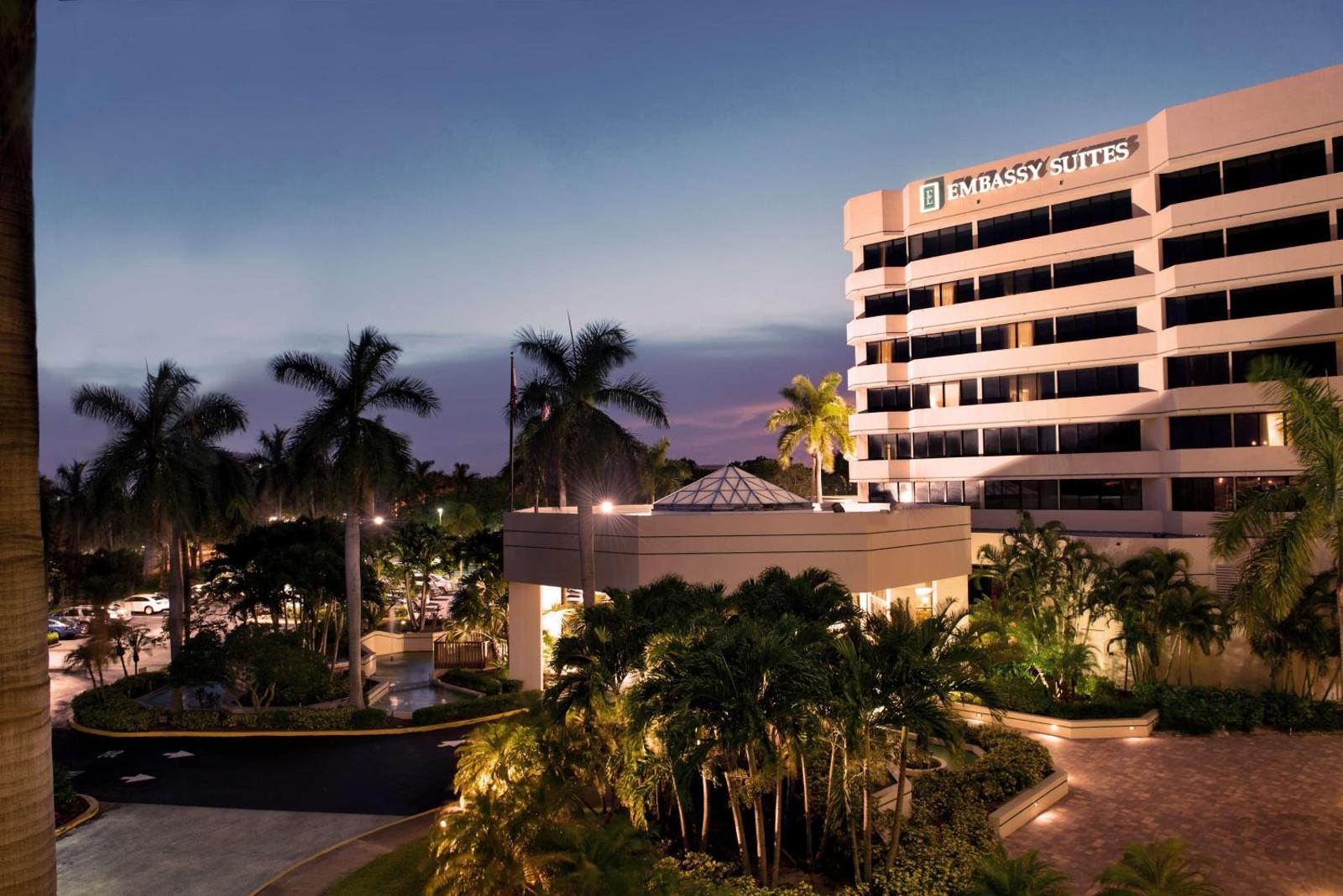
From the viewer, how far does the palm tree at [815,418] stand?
55.9m

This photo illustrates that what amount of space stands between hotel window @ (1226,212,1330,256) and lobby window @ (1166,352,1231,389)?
4.63 metres

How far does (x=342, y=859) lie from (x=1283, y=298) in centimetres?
4075

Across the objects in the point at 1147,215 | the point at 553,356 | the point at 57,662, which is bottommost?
the point at 57,662

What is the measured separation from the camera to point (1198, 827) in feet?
58.9

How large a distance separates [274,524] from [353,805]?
753 inches

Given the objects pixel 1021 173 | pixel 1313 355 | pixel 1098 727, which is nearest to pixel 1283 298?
pixel 1313 355

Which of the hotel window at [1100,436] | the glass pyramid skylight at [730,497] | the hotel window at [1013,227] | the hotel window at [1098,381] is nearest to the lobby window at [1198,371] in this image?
the hotel window at [1098,381]

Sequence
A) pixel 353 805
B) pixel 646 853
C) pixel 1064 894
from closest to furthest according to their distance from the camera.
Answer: pixel 1064 894 < pixel 646 853 < pixel 353 805

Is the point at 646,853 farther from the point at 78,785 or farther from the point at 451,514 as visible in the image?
the point at 451,514

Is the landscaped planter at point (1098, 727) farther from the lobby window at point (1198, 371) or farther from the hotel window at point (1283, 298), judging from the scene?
the hotel window at point (1283, 298)

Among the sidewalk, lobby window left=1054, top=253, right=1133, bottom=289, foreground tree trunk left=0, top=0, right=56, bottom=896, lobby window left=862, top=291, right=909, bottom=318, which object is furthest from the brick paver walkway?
lobby window left=862, top=291, right=909, bottom=318

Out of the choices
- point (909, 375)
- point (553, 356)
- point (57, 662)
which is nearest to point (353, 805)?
point (553, 356)

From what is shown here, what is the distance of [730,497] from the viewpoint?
33.6 m

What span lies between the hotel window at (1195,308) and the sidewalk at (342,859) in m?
37.7
